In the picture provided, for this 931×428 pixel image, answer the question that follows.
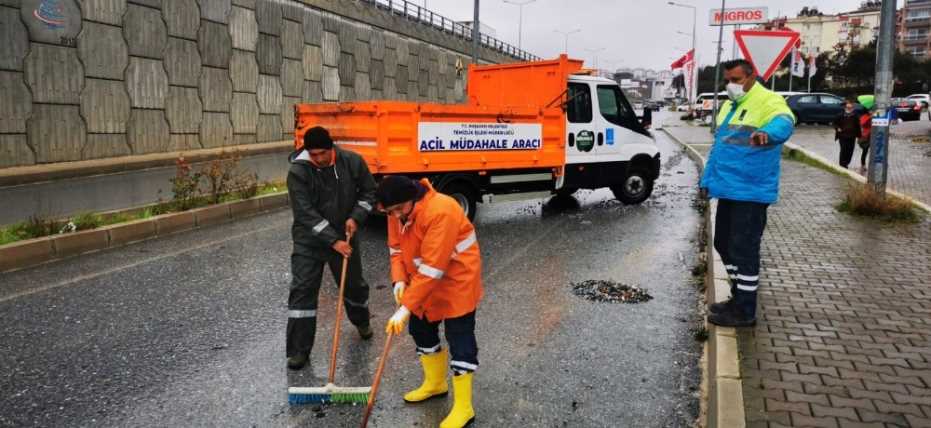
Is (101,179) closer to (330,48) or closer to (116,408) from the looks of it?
(116,408)

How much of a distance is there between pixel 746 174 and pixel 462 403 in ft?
9.01

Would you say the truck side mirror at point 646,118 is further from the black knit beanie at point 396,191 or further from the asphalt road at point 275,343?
the black knit beanie at point 396,191

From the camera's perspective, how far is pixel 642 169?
11.8 metres

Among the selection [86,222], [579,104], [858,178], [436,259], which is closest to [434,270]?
[436,259]

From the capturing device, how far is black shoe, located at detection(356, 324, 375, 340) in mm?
4979

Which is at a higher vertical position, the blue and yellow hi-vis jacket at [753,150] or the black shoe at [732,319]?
the blue and yellow hi-vis jacket at [753,150]

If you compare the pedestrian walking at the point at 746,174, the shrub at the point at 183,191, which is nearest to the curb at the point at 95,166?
the shrub at the point at 183,191

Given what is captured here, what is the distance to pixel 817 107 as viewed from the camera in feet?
107

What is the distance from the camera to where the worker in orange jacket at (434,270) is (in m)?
3.34

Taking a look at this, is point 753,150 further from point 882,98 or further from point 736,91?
point 882,98

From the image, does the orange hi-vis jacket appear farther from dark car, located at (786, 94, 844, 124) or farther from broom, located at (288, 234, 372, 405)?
dark car, located at (786, 94, 844, 124)

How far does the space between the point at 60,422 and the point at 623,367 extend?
11.2 feet

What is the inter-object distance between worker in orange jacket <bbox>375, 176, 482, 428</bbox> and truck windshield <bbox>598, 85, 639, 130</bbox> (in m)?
8.02

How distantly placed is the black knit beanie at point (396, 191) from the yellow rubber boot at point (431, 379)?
104cm
